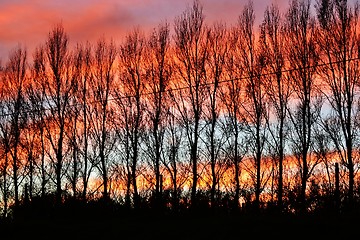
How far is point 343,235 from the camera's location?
14.4 metres

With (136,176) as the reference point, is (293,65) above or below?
above

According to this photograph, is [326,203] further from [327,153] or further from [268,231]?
[327,153]

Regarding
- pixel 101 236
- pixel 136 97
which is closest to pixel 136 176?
pixel 136 97

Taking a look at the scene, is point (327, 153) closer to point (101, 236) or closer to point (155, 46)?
point (155, 46)

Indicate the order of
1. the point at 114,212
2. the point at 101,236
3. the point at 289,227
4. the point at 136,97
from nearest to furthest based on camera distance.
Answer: the point at 289,227 → the point at 101,236 → the point at 114,212 → the point at 136,97

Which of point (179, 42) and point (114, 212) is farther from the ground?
point (179, 42)

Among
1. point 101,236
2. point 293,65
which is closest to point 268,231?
point 101,236

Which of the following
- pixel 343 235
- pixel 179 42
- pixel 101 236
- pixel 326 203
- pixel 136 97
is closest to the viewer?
pixel 343 235

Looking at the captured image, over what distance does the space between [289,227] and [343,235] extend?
1715 mm

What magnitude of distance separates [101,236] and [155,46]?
52.2 ft

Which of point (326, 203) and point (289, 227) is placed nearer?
point (289, 227)

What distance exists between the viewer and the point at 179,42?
30672 mm

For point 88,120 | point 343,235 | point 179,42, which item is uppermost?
point 179,42

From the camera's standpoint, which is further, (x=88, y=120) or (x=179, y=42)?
(x=88, y=120)
